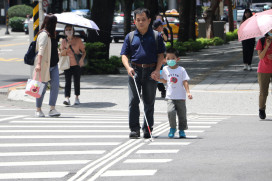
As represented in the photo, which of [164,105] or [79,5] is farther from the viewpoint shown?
[79,5]

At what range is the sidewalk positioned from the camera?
14.2 metres

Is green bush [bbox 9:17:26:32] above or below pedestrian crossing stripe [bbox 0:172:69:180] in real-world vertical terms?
above

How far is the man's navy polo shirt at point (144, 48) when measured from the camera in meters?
9.19

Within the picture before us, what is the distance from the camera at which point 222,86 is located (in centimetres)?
1734

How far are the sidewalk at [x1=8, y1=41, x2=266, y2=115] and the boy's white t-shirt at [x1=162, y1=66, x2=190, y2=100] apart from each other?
4283 millimetres

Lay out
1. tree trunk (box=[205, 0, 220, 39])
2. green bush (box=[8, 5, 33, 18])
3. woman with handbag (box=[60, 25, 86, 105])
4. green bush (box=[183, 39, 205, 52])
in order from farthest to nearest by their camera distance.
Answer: green bush (box=[8, 5, 33, 18])
tree trunk (box=[205, 0, 220, 39])
green bush (box=[183, 39, 205, 52])
woman with handbag (box=[60, 25, 86, 105])

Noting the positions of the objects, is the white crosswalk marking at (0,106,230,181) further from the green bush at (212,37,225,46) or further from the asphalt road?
the green bush at (212,37,225,46)

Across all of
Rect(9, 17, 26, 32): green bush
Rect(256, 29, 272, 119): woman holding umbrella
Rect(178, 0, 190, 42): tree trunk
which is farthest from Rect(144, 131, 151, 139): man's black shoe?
Rect(9, 17, 26, 32): green bush

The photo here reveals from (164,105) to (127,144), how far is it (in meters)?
5.56

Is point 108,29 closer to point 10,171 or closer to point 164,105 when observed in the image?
point 164,105

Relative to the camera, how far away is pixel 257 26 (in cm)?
1118

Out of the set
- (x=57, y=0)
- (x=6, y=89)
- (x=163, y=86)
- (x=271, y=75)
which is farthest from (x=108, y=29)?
(x=57, y=0)

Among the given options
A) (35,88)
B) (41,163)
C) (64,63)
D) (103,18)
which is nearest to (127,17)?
(103,18)

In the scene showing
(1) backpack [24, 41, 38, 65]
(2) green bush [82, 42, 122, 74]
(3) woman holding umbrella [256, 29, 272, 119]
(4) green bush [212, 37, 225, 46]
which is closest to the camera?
(3) woman holding umbrella [256, 29, 272, 119]
